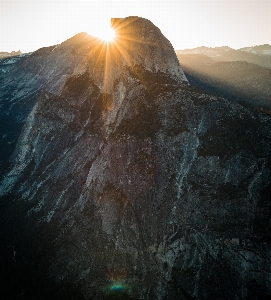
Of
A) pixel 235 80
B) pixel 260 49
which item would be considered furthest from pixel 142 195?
pixel 260 49

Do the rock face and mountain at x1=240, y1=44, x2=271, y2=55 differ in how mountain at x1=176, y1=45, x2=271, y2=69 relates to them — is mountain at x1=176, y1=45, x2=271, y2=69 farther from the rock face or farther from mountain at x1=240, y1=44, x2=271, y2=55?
the rock face

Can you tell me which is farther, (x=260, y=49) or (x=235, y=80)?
(x=260, y=49)

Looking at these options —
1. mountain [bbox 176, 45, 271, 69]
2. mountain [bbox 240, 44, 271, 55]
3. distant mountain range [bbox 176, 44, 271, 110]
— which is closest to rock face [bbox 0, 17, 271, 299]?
distant mountain range [bbox 176, 44, 271, 110]

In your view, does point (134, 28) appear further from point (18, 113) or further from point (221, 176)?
point (18, 113)

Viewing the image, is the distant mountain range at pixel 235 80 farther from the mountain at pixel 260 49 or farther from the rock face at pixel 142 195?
the mountain at pixel 260 49

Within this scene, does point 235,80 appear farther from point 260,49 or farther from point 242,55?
point 260,49

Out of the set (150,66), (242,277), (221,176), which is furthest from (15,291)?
(150,66)

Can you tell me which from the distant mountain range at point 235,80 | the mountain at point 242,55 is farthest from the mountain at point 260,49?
the distant mountain range at point 235,80

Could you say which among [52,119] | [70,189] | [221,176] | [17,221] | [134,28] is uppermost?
[134,28]
